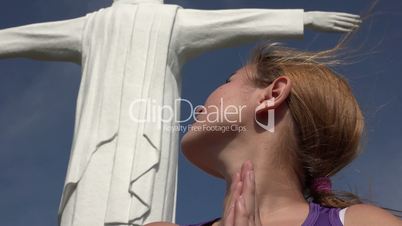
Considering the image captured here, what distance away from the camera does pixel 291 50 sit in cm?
185

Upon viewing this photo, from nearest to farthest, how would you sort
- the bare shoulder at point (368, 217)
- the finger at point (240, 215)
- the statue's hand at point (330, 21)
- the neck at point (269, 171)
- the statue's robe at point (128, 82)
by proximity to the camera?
the finger at point (240, 215) → the bare shoulder at point (368, 217) → the neck at point (269, 171) → the statue's robe at point (128, 82) → the statue's hand at point (330, 21)

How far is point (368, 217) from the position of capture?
4.48 ft

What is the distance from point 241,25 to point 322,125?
2673 mm

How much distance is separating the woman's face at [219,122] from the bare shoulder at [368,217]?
42 centimetres

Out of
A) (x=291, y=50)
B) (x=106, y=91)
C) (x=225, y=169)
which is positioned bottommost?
(x=225, y=169)

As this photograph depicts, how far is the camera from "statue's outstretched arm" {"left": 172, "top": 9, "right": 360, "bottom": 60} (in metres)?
4.14

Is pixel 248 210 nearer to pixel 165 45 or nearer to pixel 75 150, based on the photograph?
pixel 75 150

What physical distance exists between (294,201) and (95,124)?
2.54 meters

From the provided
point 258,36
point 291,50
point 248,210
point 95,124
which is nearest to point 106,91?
point 95,124

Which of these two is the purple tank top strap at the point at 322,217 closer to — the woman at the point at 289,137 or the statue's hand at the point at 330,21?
the woman at the point at 289,137

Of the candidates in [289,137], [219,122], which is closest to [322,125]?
[289,137]

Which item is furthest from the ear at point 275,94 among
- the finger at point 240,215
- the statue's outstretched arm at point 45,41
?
the statue's outstretched arm at point 45,41

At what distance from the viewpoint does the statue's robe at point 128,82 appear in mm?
A: 3723

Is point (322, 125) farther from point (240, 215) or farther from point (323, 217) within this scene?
point (240, 215)
